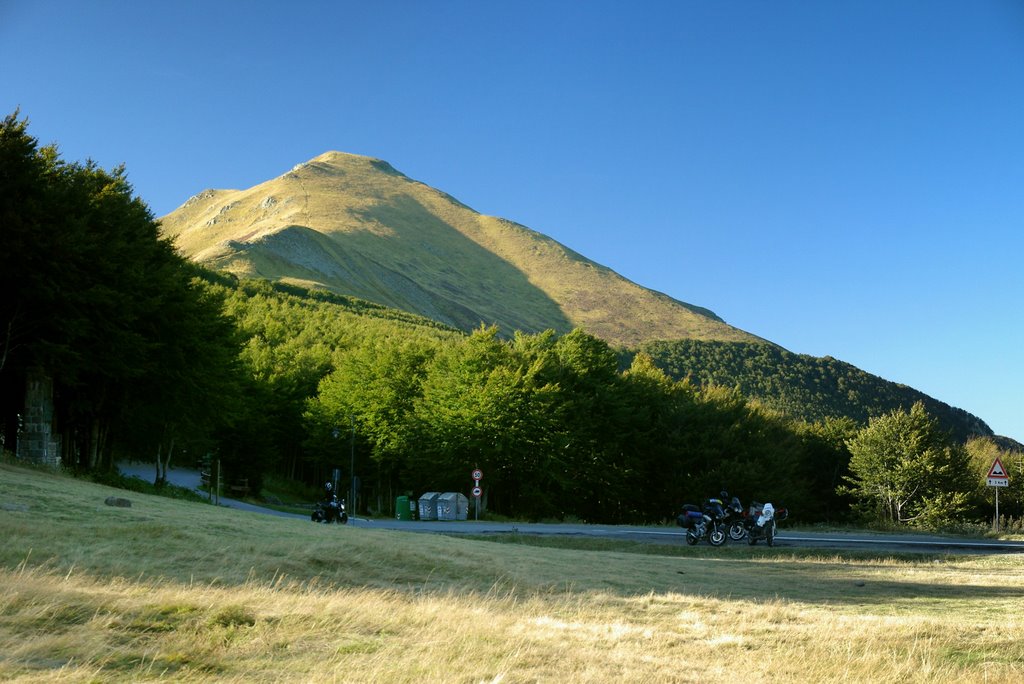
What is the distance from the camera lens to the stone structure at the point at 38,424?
30328 mm

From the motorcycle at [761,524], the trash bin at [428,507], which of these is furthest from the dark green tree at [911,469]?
the trash bin at [428,507]

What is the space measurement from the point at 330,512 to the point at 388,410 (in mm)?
34788

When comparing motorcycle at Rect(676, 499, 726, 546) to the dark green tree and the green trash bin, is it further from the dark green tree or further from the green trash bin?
the green trash bin

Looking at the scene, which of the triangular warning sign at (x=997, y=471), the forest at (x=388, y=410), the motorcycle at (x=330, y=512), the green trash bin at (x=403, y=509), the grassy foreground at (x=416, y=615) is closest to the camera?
the grassy foreground at (x=416, y=615)

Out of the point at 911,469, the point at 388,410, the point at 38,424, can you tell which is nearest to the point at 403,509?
the point at 388,410

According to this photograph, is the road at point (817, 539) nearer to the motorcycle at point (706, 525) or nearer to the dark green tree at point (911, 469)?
the motorcycle at point (706, 525)

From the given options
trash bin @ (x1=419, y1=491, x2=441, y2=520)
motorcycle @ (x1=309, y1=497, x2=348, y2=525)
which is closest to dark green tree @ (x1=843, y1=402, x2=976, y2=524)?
trash bin @ (x1=419, y1=491, x2=441, y2=520)

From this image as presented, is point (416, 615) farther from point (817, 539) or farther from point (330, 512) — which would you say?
point (817, 539)

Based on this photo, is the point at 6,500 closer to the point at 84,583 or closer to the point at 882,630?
the point at 84,583

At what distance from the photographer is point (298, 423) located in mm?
81000

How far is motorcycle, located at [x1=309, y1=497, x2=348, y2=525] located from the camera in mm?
31141

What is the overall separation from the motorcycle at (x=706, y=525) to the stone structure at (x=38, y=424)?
883 inches

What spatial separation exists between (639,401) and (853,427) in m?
24.4

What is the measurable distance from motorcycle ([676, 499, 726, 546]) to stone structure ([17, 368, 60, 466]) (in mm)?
22440
